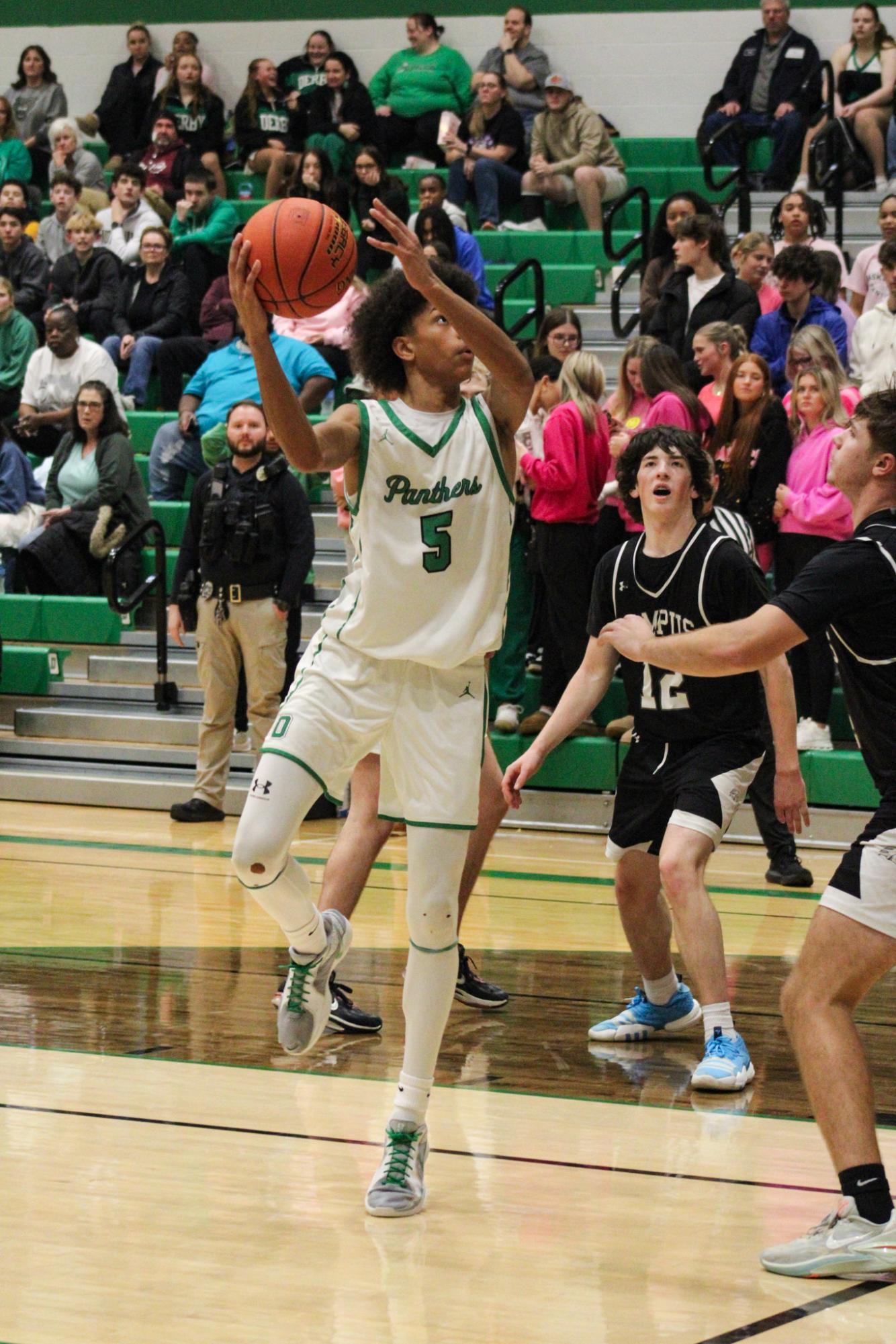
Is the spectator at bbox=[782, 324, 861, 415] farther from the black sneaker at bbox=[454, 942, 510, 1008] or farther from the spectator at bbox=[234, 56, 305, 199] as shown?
the spectator at bbox=[234, 56, 305, 199]

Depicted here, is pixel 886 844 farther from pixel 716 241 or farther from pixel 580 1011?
pixel 716 241

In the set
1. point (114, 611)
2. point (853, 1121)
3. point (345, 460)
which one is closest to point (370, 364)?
point (345, 460)

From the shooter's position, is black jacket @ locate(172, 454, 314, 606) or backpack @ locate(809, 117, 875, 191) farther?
backpack @ locate(809, 117, 875, 191)

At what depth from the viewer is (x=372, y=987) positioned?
5516 mm

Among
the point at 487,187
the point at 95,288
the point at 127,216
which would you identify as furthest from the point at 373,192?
the point at 127,216

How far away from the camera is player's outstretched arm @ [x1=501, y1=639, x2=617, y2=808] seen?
4.57 metres

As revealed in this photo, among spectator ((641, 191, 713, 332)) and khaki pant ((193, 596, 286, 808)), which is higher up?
spectator ((641, 191, 713, 332))

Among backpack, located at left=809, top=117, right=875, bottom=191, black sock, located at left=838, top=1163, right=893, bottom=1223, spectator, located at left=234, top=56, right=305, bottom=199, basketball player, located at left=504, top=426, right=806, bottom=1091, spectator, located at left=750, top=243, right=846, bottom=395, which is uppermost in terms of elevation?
spectator, located at left=234, top=56, right=305, bottom=199

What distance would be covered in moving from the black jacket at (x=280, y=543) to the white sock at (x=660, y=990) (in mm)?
3653

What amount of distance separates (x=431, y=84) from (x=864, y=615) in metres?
11.4

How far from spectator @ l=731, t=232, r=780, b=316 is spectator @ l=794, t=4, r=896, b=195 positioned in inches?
87.1

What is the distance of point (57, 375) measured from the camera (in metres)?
11.2

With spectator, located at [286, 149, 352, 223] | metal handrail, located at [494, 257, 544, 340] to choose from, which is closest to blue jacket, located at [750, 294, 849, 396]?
metal handrail, located at [494, 257, 544, 340]

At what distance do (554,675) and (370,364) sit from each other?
4457 millimetres
